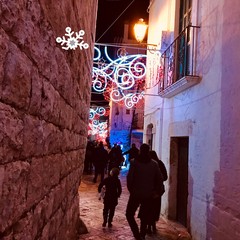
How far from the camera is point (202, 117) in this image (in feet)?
22.0

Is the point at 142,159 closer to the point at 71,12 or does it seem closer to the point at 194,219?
the point at 194,219

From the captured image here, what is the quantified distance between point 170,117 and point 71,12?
6367 millimetres

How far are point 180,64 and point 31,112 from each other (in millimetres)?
6874

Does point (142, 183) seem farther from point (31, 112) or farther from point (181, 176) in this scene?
point (31, 112)

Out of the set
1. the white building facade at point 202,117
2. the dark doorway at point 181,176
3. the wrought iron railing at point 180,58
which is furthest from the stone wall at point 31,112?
the dark doorway at point 181,176

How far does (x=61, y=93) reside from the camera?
2760 millimetres

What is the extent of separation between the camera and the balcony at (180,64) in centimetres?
730

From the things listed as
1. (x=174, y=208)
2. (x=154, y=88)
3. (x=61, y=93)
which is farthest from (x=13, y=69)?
(x=154, y=88)

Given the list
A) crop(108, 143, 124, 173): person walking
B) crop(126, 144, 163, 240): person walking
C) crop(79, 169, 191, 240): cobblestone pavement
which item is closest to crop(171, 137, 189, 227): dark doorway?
crop(79, 169, 191, 240): cobblestone pavement

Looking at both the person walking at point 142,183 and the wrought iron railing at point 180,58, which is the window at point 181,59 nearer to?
the wrought iron railing at point 180,58

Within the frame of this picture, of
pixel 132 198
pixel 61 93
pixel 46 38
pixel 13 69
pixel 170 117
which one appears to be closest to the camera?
pixel 13 69

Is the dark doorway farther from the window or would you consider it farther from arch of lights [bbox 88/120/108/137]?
arch of lights [bbox 88/120/108/137]

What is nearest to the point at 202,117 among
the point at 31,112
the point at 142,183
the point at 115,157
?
the point at 142,183

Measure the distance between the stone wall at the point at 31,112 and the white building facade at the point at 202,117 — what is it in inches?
136
